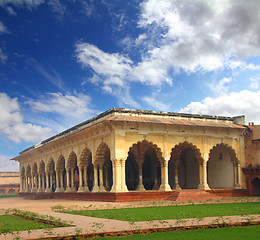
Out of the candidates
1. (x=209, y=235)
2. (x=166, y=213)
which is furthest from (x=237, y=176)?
(x=209, y=235)

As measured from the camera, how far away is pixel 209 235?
26.1 feet

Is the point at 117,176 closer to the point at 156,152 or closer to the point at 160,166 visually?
the point at 156,152

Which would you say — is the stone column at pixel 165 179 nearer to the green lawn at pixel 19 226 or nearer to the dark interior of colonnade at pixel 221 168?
the dark interior of colonnade at pixel 221 168

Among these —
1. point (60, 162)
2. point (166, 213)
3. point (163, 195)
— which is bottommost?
point (163, 195)

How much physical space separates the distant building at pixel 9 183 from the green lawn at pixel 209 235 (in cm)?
6657

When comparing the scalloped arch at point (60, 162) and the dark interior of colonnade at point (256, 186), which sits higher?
the scalloped arch at point (60, 162)

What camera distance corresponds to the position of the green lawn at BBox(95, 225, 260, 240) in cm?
769

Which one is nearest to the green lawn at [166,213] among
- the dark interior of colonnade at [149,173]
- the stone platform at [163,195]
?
the stone platform at [163,195]

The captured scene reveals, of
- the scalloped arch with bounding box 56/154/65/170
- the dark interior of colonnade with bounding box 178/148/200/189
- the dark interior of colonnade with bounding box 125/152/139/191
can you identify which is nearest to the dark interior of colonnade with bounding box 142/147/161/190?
the dark interior of colonnade with bounding box 125/152/139/191

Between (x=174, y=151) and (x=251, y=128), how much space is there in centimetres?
589

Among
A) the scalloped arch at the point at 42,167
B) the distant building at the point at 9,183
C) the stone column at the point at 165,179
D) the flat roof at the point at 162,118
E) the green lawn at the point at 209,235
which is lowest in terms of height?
the distant building at the point at 9,183

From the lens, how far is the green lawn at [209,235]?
303 inches

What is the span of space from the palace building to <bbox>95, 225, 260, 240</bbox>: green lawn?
13.9 metres

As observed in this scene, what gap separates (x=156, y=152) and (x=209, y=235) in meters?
17.1
